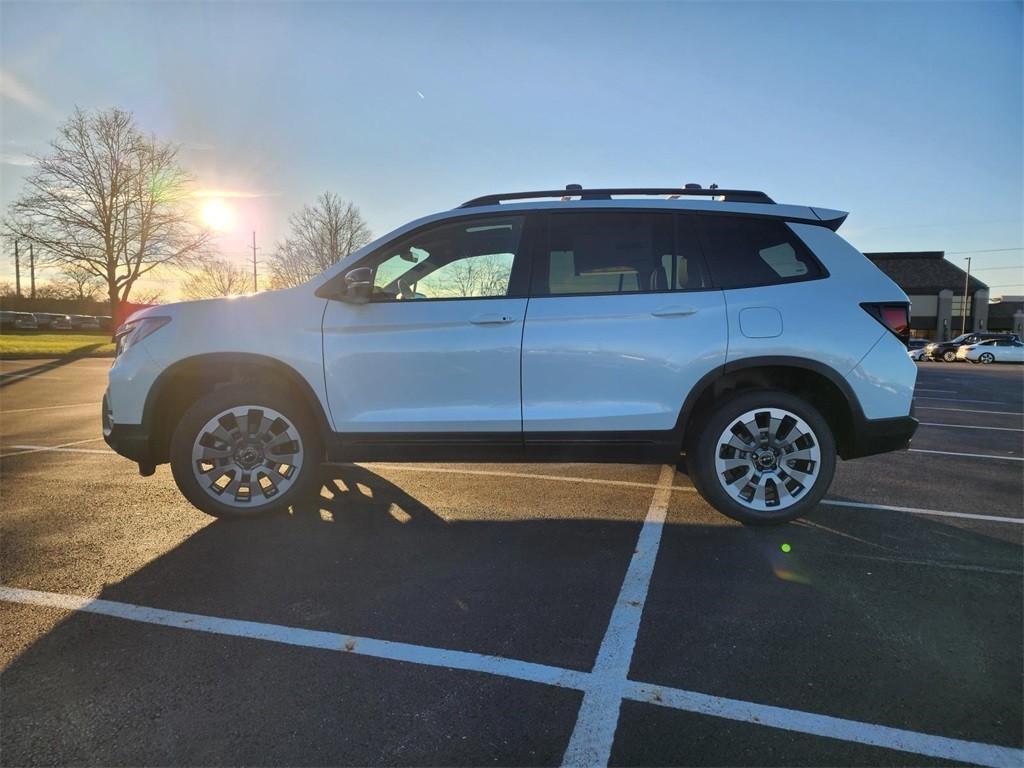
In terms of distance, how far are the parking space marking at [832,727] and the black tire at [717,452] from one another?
1.61 meters

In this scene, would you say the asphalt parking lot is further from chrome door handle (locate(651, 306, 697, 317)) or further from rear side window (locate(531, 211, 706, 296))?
rear side window (locate(531, 211, 706, 296))

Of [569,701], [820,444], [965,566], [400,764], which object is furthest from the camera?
[820,444]

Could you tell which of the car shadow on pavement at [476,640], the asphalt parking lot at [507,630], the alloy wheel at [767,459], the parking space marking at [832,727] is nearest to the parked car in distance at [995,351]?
the asphalt parking lot at [507,630]

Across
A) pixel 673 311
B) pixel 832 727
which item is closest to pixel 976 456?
pixel 673 311

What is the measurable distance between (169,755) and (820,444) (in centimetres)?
342

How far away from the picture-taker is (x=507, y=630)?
237cm

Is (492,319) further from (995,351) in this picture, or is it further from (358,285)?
(995,351)

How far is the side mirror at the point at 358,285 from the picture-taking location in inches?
133

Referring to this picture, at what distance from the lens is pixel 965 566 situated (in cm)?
306

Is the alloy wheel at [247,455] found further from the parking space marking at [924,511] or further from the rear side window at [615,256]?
the parking space marking at [924,511]

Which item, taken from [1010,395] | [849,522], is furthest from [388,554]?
[1010,395]

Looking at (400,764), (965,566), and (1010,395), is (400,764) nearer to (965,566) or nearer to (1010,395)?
(965,566)

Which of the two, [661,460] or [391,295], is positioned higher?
[391,295]

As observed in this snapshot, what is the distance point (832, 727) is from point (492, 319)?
8.05ft
